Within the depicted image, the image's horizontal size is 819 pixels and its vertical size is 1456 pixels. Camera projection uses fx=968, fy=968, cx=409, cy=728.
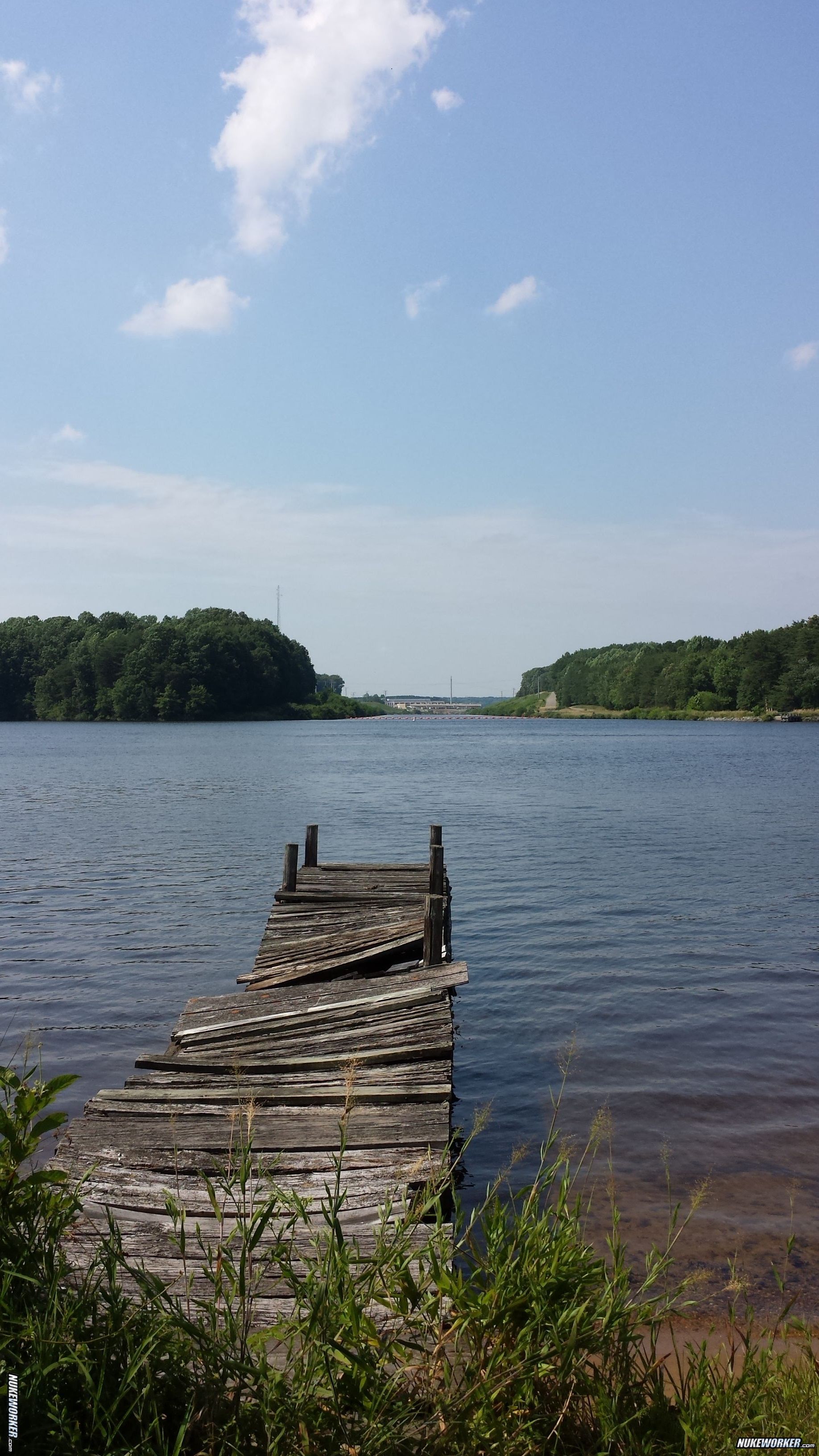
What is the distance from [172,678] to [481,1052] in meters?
127

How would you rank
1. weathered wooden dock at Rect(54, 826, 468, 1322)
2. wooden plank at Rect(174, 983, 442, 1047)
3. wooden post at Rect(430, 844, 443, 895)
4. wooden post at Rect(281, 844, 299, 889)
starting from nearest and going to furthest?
weathered wooden dock at Rect(54, 826, 468, 1322), wooden plank at Rect(174, 983, 442, 1047), wooden post at Rect(430, 844, 443, 895), wooden post at Rect(281, 844, 299, 889)

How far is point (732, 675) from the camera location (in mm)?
155500

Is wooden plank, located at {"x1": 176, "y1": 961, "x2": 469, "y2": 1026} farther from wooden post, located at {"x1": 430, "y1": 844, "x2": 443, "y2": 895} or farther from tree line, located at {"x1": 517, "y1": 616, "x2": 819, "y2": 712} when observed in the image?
tree line, located at {"x1": 517, "y1": 616, "x2": 819, "y2": 712}

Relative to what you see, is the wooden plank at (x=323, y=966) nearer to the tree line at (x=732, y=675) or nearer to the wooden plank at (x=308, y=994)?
the wooden plank at (x=308, y=994)

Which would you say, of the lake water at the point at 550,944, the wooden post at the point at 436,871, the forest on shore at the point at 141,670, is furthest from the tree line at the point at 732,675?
the wooden post at the point at 436,871

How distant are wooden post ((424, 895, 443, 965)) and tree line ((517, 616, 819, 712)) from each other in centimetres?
13680

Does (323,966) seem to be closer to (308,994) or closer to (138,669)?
(308,994)

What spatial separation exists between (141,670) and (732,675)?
9163cm

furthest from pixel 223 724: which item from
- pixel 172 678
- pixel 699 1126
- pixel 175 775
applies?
pixel 699 1126

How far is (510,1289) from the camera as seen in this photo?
356 cm

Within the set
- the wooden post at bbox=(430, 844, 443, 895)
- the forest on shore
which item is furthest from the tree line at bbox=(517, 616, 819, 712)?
the wooden post at bbox=(430, 844, 443, 895)

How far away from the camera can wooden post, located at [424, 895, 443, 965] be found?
1061cm

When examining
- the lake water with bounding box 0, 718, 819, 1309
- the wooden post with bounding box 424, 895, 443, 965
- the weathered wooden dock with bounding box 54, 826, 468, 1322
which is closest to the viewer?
the weathered wooden dock with bounding box 54, 826, 468, 1322

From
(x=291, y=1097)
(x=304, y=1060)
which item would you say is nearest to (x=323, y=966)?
(x=304, y=1060)
